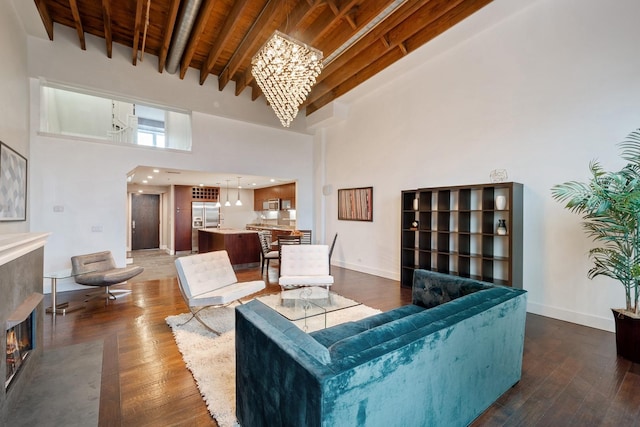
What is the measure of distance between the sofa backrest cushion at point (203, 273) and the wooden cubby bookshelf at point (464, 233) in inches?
125

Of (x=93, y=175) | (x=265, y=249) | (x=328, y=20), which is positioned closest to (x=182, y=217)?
(x=93, y=175)

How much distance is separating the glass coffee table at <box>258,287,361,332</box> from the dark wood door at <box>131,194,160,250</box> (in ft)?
29.4

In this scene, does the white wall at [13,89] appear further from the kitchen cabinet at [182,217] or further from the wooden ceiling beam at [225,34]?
the kitchen cabinet at [182,217]

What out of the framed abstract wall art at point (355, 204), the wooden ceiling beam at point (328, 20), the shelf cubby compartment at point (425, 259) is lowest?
the shelf cubby compartment at point (425, 259)

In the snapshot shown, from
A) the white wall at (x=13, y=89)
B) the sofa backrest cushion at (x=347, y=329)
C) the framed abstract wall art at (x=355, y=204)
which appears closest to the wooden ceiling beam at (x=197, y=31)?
the white wall at (x=13, y=89)

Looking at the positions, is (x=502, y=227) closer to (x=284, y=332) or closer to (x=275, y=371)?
(x=284, y=332)

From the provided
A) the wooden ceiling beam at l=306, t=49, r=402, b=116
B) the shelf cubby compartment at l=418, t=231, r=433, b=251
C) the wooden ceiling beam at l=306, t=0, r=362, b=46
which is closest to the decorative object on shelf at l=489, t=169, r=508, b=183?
the shelf cubby compartment at l=418, t=231, r=433, b=251

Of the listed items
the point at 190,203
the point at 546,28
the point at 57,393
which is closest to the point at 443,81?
the point at 546,28

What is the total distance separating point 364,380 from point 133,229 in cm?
1107

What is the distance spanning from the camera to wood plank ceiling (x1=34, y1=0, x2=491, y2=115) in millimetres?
3998

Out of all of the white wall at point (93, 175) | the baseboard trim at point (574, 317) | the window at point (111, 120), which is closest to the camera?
the baseboard trim at point (574, 317)

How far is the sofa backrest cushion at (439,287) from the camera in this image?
102 inches

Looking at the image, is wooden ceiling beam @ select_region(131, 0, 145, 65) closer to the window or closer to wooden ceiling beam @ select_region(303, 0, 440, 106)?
the window

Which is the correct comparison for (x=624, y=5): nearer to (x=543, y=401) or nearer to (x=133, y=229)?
(x=543, y=401)
